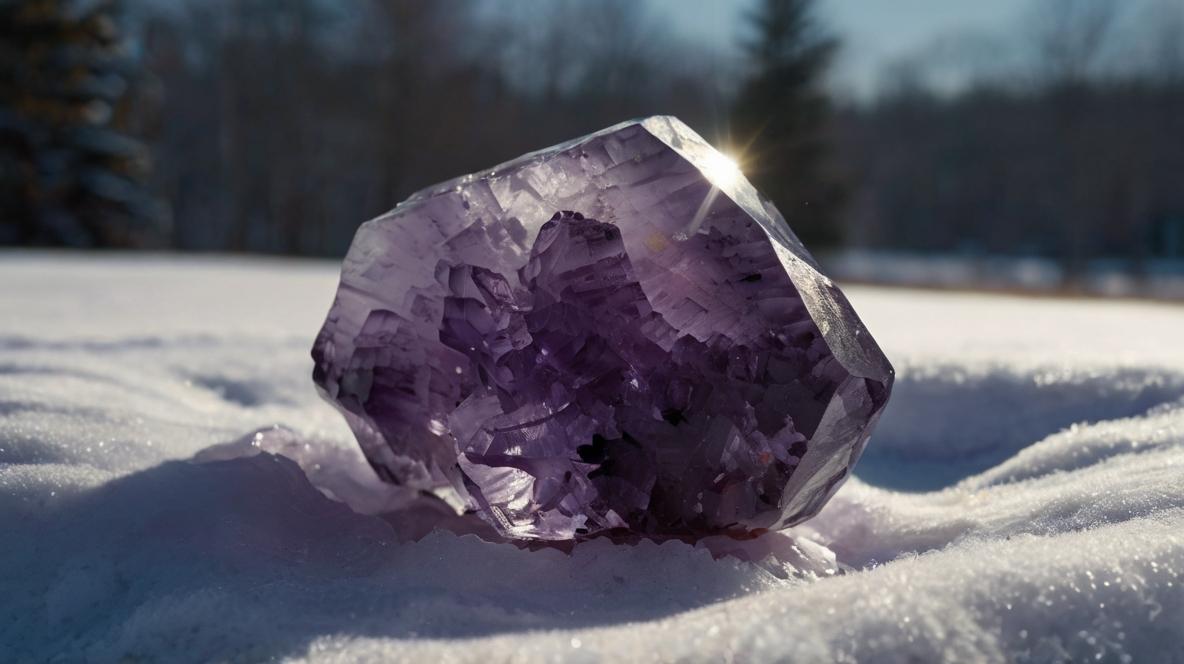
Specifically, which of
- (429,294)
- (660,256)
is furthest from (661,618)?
(429,294)


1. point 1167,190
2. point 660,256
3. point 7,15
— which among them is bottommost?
point 7,15

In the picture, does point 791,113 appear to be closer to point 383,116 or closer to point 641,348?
point 383,116

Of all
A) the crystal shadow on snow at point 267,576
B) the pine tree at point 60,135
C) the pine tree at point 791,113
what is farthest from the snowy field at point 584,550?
the pine tree at point 791,113

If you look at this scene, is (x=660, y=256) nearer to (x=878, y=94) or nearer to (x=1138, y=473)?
(x=1138, y=473)

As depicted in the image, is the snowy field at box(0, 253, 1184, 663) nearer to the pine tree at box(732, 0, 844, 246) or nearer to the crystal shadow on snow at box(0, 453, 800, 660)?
the crystal shadow on snow at box(0, 453, 800, 660)

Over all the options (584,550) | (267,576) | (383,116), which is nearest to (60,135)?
(383,116)

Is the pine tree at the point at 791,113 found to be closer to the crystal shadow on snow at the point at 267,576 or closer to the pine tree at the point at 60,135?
the pine tree at the point at 60,135

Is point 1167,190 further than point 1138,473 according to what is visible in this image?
Yes
